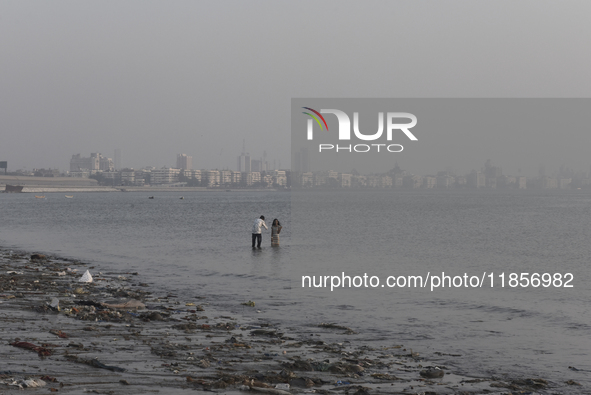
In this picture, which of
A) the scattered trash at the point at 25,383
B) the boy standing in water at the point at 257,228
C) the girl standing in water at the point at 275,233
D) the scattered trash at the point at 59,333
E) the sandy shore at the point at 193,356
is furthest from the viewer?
the girl standing in water at the point at 275,233

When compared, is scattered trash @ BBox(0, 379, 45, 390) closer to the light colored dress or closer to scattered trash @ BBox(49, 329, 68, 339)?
scattered trash @ BBox(49, 329, 68, 339)

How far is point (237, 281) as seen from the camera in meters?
21.3

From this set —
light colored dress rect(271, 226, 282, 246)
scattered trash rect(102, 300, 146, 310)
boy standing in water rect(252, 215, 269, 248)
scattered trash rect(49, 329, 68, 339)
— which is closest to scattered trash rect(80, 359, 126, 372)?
scattered trash rect(49, 329, 68, 339)

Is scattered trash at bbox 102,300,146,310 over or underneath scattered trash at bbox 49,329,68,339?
underneath

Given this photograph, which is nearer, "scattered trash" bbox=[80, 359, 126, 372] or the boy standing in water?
"scattered trash" bbox=[80, 359, 126, 372]

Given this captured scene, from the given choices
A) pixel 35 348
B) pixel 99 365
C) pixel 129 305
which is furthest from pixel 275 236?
pixel 99 365

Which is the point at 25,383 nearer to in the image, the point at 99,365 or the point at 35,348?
the point at 99,365

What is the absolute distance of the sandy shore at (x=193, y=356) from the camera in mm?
8242

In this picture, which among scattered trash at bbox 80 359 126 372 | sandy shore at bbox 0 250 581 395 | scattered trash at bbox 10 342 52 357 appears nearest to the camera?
sandy shore at bbox 0 250 581 395

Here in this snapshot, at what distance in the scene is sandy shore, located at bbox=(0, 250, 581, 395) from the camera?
8242 mm

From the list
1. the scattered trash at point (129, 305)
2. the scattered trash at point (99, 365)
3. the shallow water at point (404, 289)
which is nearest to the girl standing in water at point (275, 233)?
the shallow water at point (404, 289)

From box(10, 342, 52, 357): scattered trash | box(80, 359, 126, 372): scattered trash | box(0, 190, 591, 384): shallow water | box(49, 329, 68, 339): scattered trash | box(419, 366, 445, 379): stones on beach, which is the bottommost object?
box(0, 190, 591, 384): shallow water

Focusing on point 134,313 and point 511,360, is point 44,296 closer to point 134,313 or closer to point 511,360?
point 134,313

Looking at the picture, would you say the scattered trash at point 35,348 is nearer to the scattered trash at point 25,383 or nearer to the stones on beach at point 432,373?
the scattered trash at point 25,383
